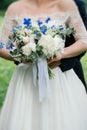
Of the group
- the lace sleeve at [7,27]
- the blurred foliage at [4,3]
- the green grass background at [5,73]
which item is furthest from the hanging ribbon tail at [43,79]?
the blurred foliage at [4,3]

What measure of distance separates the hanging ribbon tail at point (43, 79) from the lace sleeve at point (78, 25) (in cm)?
47

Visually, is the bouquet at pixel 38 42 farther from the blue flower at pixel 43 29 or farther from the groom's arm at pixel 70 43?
the groom's arm at pixel 70 43

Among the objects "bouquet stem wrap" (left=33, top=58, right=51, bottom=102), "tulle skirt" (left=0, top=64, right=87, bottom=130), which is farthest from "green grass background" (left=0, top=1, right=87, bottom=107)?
"bouquet stem wrap" (left=33, top=58, right=51, bottom=102)

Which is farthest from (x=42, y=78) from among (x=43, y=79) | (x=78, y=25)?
(x=78, y=25)

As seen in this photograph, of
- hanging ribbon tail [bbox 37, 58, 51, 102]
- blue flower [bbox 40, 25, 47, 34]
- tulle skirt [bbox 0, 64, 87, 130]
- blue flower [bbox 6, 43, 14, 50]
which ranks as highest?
blue flower [bbox 40, 25, 47, 34]

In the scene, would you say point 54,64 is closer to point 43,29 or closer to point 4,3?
point 43,29

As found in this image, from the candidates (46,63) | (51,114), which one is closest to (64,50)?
(46,63)

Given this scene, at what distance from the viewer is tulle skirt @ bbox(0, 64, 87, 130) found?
5730 millimetres

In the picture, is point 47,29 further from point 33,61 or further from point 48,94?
point 48,94

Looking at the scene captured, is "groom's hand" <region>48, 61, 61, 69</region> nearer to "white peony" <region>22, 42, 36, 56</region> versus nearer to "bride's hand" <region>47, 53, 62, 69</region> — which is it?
"bride's hand" <region>47, 53, 62, 69</region>

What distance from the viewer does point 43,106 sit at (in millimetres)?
5719

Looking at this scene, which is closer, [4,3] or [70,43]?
[70,43]

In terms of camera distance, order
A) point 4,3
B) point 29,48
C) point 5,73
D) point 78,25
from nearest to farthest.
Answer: point 29,48 < point 78,25 < point 5,73 < point 4,3

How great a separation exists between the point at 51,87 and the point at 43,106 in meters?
0.21
